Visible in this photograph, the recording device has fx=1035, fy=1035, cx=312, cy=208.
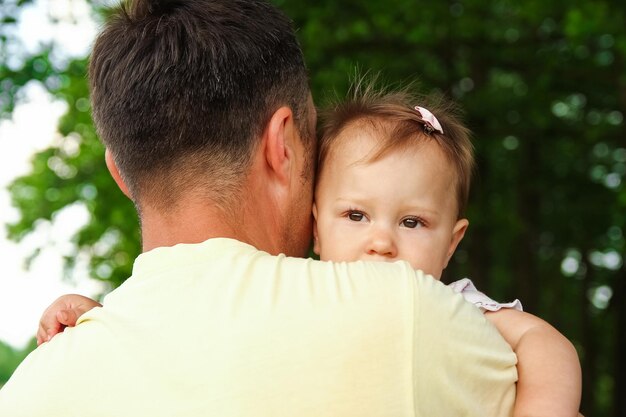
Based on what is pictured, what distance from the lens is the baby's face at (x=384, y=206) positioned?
3186mm

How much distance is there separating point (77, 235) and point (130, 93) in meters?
14.4

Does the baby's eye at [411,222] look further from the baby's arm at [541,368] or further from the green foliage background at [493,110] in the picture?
the green foliage background at [493,110]

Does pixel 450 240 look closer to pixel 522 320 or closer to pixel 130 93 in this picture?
pixel 522 320

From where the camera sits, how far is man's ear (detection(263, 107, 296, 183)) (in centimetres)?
272

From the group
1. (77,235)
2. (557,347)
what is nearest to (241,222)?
(557,347)

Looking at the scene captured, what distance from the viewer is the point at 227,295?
2.29m

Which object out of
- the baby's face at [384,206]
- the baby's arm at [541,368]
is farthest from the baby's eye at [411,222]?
the baby's arm at [541,368]

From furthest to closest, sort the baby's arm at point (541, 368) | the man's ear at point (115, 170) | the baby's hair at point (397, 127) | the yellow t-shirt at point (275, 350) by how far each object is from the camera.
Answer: the baby's hair at point (397, 127) < the man's ear at point (115, 170) < the baby's arm at point (541, 368) < the yellow t-shirt at point (275, 350)

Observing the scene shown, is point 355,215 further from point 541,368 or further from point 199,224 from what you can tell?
point 541,368

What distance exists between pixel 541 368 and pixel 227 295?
847 millimetres

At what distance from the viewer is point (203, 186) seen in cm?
263

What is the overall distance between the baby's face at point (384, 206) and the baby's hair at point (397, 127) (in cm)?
4

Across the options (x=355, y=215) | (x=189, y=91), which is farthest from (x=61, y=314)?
(x=355, y=215)

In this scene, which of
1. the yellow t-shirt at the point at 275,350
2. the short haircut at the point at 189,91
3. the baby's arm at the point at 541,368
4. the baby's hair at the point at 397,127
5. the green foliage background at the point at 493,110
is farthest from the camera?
the green foliage background at the point at 493,110
